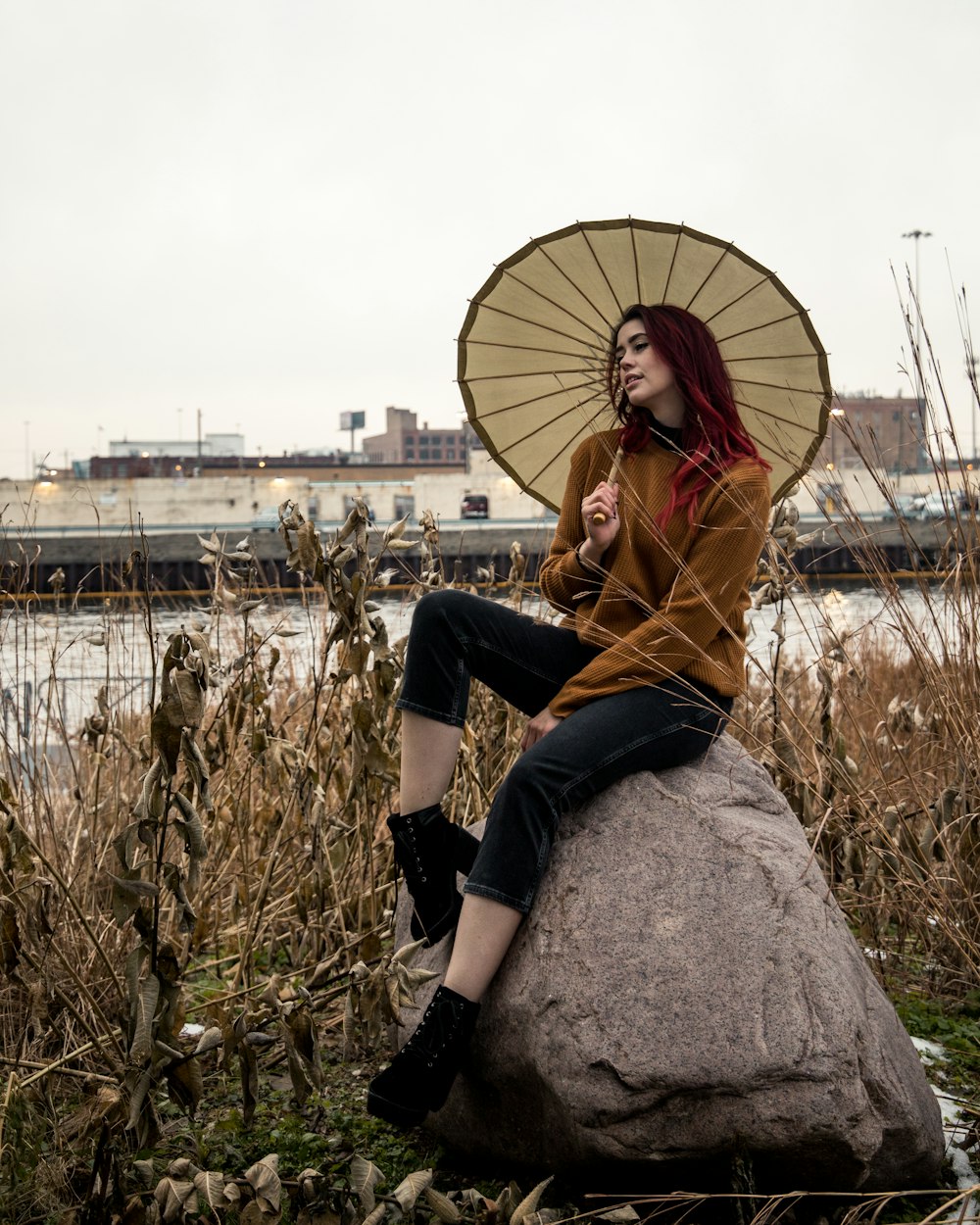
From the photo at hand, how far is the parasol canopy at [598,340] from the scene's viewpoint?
9.36 feet

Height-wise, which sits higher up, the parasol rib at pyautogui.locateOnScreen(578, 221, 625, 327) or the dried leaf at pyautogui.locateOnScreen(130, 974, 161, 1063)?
the parasol rib at pyautogui.locateOnScreen(578, 221, 625, 327)

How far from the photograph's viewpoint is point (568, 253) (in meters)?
2.93

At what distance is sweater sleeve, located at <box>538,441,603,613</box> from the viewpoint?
114 inches

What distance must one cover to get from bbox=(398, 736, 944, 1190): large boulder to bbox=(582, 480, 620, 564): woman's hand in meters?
0.60

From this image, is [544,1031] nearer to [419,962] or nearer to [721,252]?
[419,962]

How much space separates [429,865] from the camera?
260 cm

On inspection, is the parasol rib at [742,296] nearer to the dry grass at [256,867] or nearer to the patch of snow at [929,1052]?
the dry grass at [256,867]

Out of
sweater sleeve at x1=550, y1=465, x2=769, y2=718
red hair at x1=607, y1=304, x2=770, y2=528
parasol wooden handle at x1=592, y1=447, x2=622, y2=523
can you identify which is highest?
red hair at x1=607, y1=304, x2=770, y2=528

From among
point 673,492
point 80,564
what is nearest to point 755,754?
point 673,492

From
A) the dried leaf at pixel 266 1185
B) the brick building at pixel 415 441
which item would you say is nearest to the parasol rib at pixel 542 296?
the dried leaf at pixel 266 1185

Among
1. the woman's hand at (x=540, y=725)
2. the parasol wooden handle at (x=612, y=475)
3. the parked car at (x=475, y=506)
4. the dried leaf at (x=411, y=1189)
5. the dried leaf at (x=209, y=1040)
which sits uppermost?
the parked car at (x=475, y=506)

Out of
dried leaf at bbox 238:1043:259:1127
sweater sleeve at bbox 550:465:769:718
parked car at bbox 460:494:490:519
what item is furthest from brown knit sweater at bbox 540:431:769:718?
parked car at bbox 460:494:490:519

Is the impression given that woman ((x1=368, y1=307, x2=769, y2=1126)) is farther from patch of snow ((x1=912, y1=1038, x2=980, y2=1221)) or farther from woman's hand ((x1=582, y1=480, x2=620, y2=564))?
patch of snow ((x1=912, y1=1038, x2=980, y2=1221))

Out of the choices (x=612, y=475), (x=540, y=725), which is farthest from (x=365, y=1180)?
(x=612, y=475)
